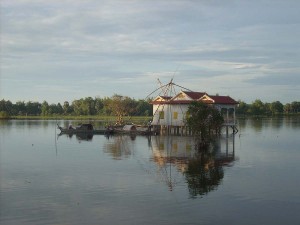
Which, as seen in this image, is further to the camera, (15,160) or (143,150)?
(143,150)

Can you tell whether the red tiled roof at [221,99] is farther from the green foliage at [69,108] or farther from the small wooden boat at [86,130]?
the green foliage at [69,108]

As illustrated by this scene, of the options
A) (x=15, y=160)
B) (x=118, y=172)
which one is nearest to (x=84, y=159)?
(x=15, y=160)

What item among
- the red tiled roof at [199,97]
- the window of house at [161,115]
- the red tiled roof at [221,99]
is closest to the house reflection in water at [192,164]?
the red tiled roof at [199,97]

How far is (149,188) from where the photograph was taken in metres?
21.4

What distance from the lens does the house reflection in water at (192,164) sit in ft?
74.7

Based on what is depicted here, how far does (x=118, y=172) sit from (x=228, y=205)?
946cm

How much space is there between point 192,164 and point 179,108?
27.1m

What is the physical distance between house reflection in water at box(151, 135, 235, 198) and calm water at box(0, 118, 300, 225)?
0.05 m

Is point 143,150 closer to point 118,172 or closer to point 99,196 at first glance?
point 118,172

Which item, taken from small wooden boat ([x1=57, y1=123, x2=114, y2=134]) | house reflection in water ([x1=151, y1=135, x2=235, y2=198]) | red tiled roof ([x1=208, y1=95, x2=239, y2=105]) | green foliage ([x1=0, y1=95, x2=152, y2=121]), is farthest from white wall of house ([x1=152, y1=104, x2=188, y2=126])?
green foliage ([x1=0, y1=95, x2=152, y2=121])

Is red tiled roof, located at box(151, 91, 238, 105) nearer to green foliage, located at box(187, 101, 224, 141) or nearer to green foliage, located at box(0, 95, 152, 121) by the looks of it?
green foliage, located at box(187, 101, 224, 141)

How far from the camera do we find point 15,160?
31.8 metres

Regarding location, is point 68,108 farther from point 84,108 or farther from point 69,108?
point 84,108

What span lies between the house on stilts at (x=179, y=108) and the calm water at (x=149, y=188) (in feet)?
63.9
